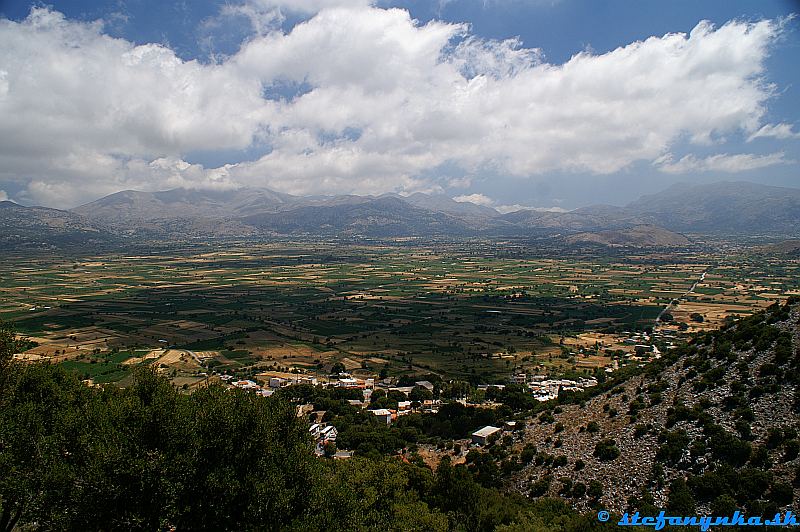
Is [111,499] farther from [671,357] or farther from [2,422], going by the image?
[671,357]

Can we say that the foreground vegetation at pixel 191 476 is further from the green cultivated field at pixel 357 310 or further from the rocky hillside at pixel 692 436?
the green cultivated field at pixel 357 310

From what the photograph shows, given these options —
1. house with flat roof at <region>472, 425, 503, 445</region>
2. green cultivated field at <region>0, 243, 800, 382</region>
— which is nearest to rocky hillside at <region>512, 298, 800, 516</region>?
house with flat roof at <region>472, 425, 503, 445</region>

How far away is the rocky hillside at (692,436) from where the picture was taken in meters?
17.8

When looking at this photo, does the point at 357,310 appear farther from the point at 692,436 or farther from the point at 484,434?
the point at 692,436

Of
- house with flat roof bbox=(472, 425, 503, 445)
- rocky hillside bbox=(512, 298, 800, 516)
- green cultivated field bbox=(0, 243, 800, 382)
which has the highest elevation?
rocky hillside bbox=(512, 298, 800, 516)

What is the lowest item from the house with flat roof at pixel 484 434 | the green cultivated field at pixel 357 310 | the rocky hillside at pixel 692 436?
the green cultivated field at pixel 357 310

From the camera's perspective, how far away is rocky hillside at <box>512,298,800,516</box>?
17828 mm

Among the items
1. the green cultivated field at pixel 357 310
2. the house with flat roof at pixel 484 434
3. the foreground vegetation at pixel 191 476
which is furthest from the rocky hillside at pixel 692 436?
the green cultivated field at pixel 357 310

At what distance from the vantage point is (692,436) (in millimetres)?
21047

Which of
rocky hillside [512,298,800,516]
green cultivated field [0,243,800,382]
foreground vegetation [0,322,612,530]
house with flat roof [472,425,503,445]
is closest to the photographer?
foreground vegetation [0,322,612,530]

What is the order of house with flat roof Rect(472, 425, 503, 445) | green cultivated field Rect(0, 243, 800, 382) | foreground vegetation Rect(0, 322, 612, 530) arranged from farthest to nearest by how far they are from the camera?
green cultivated field Rect(0, 243, 800, 382) < house with flat roof Rect(472, 425, 503, 445) < foreground vegetation Rect(0, 322, 612, 530)

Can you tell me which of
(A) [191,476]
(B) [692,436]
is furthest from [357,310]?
(A) [191,476]

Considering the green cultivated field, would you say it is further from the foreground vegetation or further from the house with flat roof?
the foreground vegetation

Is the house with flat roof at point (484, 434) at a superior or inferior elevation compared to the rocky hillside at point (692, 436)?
inferior
